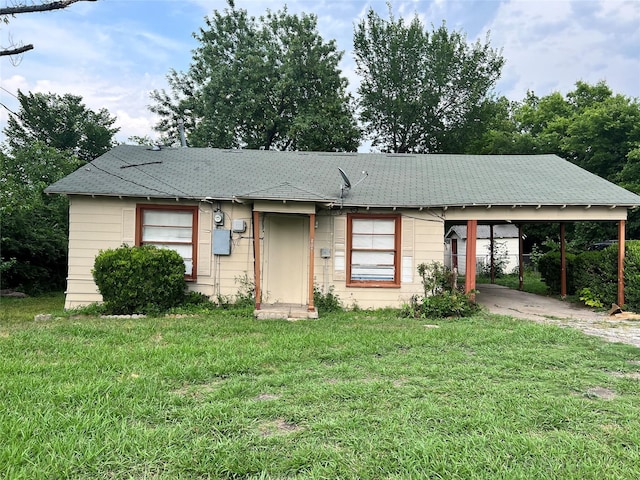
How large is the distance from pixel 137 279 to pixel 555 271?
12254mm

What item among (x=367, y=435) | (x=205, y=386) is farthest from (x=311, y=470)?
(x=205, y=386)

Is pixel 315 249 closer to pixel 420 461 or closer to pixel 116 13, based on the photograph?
pixel 420 461

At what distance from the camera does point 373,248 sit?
8.93 meters

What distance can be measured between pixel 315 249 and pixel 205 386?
5.35m

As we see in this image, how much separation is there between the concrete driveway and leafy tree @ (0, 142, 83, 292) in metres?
13.2

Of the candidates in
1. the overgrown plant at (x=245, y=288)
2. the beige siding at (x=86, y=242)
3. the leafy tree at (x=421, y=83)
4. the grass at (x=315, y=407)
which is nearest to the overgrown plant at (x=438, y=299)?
the grass at (x=315, y=407)

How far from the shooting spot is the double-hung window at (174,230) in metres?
8.80

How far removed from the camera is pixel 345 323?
23.4 feet

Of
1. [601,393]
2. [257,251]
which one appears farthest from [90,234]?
[601,393]

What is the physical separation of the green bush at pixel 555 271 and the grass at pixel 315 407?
6.56 meters

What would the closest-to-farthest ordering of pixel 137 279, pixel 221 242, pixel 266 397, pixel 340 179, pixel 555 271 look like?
pixel 266 397, pixel 137 279, pixel 221 242, pixel 340 179, pixel 555 271

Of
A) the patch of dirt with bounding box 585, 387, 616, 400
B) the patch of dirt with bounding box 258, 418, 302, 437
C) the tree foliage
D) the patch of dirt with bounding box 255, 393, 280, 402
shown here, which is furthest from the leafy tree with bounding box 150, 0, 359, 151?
the patch of dirt with bounding box 258, 418, 302, 437

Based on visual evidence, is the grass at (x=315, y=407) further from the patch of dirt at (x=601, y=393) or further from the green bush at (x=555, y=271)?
the green bush at (x=555, y=271)

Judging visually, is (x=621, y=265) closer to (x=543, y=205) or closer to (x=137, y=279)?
(x=543, y=205)
